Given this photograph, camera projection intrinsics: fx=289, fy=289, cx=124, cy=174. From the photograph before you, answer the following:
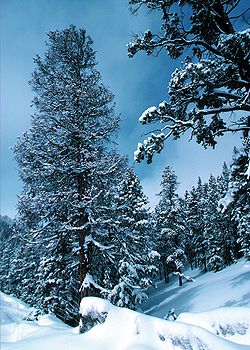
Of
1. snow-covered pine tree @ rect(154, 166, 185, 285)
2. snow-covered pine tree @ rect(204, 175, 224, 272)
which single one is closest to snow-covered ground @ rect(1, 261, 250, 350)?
snow-covered pine tree @ rect(154, 166, 185, 285)

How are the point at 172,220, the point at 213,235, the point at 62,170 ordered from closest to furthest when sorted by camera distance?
the point at 62,170, the point at 172,220, the point at 213,235

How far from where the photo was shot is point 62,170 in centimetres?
980

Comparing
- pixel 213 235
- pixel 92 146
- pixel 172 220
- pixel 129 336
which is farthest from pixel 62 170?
pixel 213 235

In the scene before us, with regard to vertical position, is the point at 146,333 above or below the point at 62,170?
below

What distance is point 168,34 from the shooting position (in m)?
8.07

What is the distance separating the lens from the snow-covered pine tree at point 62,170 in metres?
9.77

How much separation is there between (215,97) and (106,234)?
5531 millimetres

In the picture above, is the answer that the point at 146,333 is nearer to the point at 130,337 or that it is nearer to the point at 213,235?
the point at 130,337

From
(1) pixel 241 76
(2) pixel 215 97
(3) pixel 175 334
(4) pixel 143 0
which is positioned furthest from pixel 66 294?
(4) pixel 143 0

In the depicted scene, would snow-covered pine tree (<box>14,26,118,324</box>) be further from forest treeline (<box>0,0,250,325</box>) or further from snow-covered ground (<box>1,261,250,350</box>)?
snow-covered ground (<box>1,261,250,350</box>)

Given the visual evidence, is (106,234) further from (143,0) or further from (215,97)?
(143,0)

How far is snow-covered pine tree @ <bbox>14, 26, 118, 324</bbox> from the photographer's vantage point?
384 inches

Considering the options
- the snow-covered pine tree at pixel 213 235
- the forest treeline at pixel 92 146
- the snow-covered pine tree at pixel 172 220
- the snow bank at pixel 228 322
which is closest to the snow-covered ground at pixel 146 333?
the snow bank at pixel 228 322

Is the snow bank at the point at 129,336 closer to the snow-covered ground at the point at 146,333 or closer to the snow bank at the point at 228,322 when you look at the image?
the snow-covered ground at the point at 146,333
